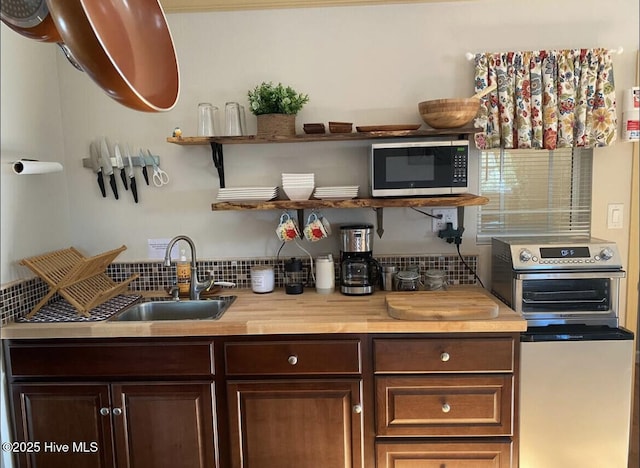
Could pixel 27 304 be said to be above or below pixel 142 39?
below

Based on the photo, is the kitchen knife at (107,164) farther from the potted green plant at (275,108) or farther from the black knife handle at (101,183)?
the potted green plant at (275,108)

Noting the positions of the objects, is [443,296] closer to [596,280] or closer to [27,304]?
[596,280]

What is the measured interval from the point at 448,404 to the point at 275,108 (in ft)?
4.86

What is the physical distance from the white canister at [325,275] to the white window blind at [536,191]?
785 millimetres

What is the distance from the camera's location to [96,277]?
2258mm

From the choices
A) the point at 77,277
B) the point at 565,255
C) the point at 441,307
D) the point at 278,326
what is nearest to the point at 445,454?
the point at 441,307

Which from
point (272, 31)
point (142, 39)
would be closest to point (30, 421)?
point (142, 39)

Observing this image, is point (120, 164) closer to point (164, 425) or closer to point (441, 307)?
point (164, 425)

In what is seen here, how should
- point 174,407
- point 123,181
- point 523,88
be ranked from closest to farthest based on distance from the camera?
1. point 174,407
2. point 523,88
3. point 123,181

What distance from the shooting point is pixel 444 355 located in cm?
177

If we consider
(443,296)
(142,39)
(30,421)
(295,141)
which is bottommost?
(30,421)

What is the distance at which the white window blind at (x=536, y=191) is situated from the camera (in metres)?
2.31

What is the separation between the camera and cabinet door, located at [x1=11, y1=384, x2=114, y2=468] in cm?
185

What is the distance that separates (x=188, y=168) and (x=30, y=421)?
1316 mm
